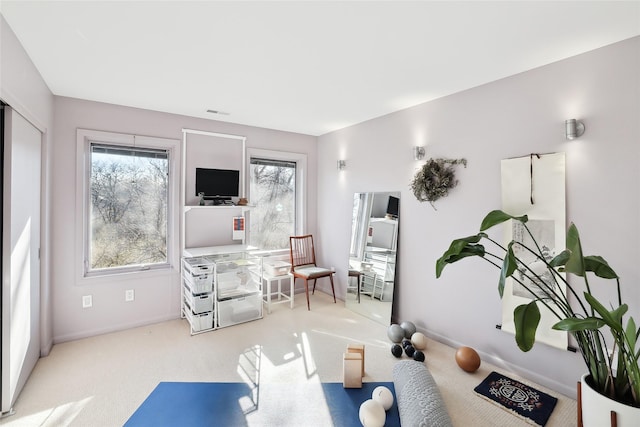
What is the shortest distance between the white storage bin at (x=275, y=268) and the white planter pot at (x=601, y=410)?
10.8 feet

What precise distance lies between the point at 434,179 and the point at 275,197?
2476 millimetres

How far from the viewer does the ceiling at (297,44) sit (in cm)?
179

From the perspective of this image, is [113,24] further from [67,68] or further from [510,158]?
[510,158]

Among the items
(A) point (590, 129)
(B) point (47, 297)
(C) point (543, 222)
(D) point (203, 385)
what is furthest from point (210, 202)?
(A) point (590, 129)

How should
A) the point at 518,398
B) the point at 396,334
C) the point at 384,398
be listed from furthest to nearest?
the point at 396,334 < the point at 518,398 < the point at 384,398

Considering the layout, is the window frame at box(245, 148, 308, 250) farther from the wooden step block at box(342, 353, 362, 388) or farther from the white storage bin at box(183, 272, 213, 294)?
the wooden step block at box(342, 353, 362, 388)

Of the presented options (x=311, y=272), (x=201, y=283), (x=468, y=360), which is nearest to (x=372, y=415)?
(x=468, y=360)

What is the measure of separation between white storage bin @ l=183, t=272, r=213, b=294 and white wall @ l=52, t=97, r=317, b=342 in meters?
Result: 0.51

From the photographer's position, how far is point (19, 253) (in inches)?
88.6

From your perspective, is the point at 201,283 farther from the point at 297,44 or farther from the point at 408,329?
the point at 297,44

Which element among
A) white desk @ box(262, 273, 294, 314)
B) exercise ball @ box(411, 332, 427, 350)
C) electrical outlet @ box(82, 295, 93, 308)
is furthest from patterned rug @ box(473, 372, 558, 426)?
electrical outlet @ box(82, 295, 93, 308)

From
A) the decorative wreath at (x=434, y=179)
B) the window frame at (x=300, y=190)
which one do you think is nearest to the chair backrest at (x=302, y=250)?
the window frame at (x=300, y=190)

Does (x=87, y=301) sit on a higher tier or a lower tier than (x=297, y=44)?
lower

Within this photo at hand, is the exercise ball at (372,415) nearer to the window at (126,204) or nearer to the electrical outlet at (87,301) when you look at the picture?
the window at (126,204)
